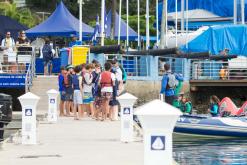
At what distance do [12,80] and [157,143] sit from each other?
23731 mm

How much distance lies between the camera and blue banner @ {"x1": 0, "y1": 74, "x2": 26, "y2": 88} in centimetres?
3177

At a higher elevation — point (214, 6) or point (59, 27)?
point (214, 6)

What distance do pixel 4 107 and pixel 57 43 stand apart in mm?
36707

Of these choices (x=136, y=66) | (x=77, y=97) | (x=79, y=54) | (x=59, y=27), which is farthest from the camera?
(x=59, y=27)

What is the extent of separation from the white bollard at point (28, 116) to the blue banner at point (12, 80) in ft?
48.2

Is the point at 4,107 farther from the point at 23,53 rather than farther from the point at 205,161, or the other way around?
the point at 23,53

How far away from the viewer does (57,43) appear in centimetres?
5375

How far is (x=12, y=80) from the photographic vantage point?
3188 centimetres

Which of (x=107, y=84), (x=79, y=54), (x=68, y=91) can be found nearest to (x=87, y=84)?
(x=107, y=84)

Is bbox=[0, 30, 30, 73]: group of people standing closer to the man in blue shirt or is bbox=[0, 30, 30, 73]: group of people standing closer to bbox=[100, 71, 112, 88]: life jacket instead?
the man in blue shirt

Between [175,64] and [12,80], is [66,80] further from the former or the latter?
[175,64]

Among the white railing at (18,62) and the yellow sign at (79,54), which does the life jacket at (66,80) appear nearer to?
the white railing at (18,62)

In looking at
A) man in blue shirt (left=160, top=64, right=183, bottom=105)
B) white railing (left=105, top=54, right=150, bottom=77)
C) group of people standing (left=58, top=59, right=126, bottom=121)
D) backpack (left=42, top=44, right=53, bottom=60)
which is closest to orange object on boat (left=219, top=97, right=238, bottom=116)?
man in blue shirt (left=160, top=64, right=183, bottom=105)

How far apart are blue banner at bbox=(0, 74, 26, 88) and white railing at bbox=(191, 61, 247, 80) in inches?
434
